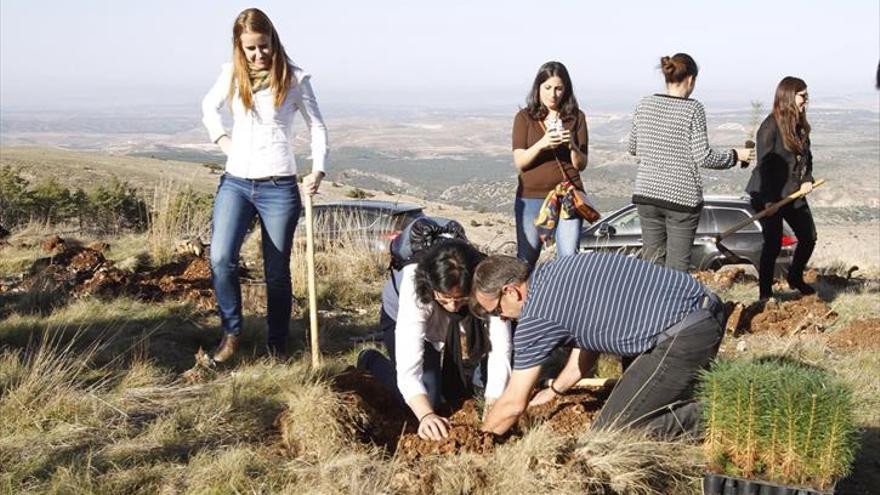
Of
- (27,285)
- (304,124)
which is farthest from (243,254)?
(304,124)

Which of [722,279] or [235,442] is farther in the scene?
[722,279]

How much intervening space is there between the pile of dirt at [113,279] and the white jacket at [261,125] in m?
2.05

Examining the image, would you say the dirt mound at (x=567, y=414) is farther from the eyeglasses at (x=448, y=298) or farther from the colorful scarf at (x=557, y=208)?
the colorful scarf at (x=557, y=208)

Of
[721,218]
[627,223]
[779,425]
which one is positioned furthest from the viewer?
[627,223]

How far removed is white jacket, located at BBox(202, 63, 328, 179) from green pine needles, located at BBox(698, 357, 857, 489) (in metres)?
2.52

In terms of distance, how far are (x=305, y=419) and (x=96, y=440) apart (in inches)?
34.5

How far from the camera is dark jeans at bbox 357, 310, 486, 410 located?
13.9 feet

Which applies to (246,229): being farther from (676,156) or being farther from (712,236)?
(712,236)

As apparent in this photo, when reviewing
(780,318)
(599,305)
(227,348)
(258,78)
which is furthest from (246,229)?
(780,318)

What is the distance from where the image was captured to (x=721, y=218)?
37.3 feet

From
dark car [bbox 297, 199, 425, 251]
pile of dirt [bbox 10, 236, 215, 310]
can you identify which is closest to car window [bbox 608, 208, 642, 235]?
dark car [bbox 297, 199, 425, 251]

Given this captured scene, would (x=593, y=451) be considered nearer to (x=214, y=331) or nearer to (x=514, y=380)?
(x=514, y=380)

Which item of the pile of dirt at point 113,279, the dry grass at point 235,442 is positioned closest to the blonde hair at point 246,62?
the dry grass at point 235,442

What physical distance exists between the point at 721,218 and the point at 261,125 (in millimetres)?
8011
